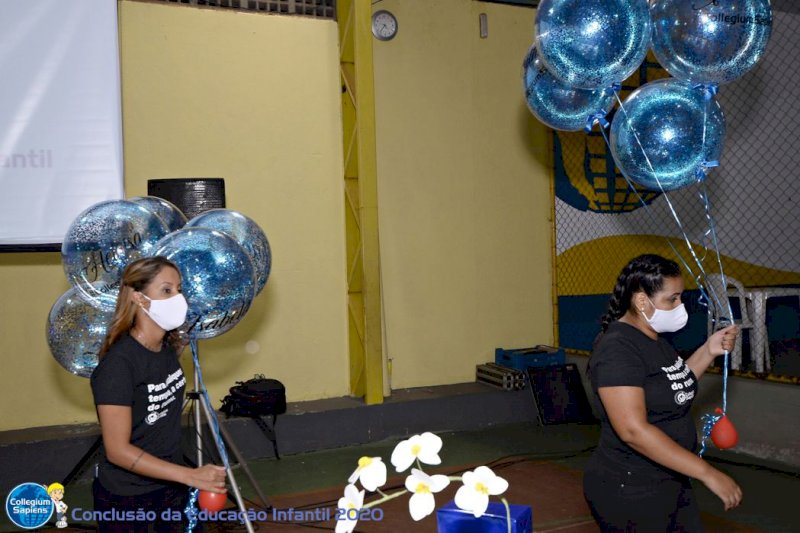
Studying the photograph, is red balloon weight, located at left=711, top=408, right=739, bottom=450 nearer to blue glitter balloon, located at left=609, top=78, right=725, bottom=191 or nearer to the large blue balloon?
blue glitter balloon, located at left=609, top=78, right=725, bottom=191

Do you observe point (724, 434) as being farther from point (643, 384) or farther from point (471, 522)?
point (471, 522)

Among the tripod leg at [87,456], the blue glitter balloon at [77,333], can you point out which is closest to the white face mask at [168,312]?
the blue glitter balloon at [77,333]

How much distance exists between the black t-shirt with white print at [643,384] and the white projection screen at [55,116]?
3.67 metres

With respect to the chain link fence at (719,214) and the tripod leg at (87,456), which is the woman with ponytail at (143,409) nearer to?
the tripod leg at (87,456)

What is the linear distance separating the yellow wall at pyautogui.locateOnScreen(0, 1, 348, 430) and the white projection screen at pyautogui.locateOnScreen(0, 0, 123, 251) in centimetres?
44

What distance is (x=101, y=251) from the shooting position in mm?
2816

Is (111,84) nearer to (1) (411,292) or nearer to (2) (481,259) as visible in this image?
(1) (411,292)

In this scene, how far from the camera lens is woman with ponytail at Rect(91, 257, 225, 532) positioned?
2178mm

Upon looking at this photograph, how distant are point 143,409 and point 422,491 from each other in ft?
4.70

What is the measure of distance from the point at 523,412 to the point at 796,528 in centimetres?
269

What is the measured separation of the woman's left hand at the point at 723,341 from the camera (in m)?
2.47

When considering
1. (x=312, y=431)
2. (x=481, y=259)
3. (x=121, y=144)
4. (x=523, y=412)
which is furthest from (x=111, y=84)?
(x=523, y=412)

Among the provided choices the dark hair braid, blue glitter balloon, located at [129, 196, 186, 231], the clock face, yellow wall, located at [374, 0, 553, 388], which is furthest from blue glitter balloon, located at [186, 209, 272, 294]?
the clock face

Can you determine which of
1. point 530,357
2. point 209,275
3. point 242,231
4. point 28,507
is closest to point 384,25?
point 530,357
